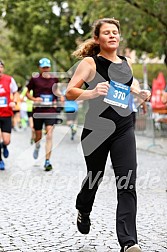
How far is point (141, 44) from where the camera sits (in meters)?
24.0

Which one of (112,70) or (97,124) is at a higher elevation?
(112,70)

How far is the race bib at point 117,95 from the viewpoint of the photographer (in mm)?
5078

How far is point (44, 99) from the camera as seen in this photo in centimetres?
1174

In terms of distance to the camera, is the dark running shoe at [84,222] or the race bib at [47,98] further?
the race bib at [47,98]

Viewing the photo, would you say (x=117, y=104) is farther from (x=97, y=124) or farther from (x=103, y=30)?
(x=103, y=30)

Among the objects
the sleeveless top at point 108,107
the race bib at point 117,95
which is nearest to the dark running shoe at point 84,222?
the sleeveless top at point 108,107

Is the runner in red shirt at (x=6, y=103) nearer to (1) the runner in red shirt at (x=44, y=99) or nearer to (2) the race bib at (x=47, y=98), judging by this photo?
(1) the runner in red shirt at (x=44, y=99)

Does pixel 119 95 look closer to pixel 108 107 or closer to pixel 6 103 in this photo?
pixel 108 107

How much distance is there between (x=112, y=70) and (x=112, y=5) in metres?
11.5

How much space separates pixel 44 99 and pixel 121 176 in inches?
270

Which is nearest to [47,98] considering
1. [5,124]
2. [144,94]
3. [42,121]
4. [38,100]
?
[38,100]

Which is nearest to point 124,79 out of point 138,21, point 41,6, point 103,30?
point 103,30

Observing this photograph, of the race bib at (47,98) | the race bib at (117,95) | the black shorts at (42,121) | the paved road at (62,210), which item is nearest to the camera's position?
the race bib at (117,95)

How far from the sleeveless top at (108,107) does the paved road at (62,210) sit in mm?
1026
